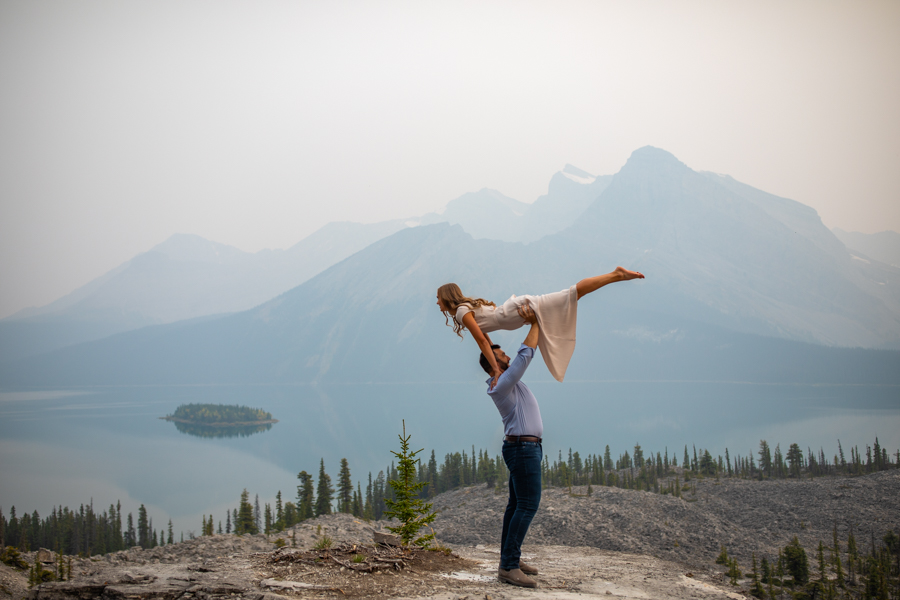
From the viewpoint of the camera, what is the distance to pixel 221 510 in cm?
5594

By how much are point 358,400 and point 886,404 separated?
479 feet

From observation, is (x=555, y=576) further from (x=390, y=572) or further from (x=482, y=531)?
(x=482, y=531)

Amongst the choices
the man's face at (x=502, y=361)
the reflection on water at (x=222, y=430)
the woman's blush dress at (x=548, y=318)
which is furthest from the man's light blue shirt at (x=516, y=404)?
the reflection on water at (x=222, y=430)

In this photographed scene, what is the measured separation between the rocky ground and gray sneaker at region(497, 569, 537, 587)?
0.35ft

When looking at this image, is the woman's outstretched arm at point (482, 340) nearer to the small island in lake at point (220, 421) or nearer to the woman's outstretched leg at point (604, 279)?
the woman's outstretched leg at point (604, 279)

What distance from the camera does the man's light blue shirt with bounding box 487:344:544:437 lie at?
5.23m

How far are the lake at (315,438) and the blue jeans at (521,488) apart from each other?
2600cm

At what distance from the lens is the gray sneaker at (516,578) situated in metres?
5.50

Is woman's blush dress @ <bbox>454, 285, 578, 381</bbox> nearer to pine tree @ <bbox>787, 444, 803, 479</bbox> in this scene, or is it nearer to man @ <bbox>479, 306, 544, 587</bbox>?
man @ <bbox>479, 306, 544, 587</bbox>

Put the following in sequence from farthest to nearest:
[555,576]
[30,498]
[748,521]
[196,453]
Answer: [196,453]
[30,498]
[748,521]
[555,576]

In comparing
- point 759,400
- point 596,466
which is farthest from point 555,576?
point 759,400

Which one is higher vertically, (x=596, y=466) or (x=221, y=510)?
(x=596, y=466)

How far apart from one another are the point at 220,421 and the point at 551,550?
409 ft

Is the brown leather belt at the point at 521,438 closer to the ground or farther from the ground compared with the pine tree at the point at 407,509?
farther from the ground
